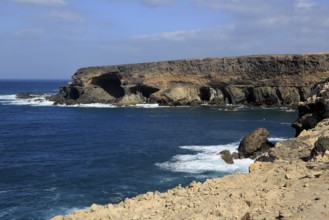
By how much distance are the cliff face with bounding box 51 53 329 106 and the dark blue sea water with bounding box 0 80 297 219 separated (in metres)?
8.65

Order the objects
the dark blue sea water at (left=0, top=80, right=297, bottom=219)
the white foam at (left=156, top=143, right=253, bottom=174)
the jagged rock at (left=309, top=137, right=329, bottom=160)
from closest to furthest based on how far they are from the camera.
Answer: the jagged rock at (left=309, top=137, right=329, bottom=160) → the dark blue sea water at (left=0, top=80, right=297, bottom=219) → the white foam at (left=156, top=143, right=253, bottom=174)

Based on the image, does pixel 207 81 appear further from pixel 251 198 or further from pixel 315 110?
pixel 251 198

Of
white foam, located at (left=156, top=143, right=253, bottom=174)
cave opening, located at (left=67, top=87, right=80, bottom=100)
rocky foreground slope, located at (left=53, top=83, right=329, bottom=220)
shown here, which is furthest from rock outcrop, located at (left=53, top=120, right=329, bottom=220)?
cave opening, located at (left=67, top=87, right=80, bottom=100)

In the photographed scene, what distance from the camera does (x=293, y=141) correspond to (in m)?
20.3

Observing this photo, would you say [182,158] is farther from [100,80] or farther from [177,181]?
[100,80]

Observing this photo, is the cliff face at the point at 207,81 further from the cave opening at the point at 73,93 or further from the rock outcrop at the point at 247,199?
the rock outcrop at the point at 247,199

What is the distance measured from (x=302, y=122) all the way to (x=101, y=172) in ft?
52.1

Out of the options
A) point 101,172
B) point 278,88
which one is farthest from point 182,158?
point 278,88

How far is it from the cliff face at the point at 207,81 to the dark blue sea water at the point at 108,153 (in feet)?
28.4

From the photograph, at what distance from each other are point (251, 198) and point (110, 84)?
92778 mm

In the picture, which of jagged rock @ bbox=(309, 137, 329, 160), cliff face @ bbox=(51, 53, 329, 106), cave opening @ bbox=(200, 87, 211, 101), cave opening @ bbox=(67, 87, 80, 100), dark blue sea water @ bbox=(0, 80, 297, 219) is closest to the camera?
jagged rock @ bbox=(309, 137, 329, 160)

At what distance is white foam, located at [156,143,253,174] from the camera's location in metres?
31.8

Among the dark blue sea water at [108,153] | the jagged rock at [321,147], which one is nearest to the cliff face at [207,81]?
the dark blue sea water at [108,153]

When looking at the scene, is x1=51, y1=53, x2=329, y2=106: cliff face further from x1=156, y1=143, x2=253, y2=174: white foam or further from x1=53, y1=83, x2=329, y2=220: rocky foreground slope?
x1=53, y1=83, x2=329, y2=220: rocky foreground slope
